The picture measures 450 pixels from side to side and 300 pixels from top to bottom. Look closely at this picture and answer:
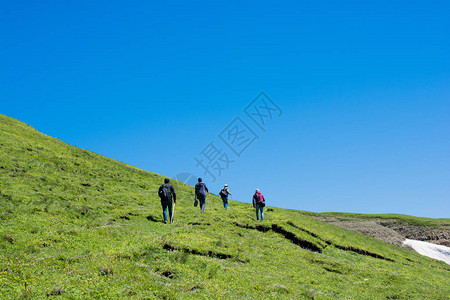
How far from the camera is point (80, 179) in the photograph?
3434cm

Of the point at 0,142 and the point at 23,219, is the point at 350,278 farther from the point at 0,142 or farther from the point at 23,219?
the point at 0,142

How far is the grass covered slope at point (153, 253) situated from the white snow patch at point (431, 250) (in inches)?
628

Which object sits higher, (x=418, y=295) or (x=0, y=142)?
(x=0, y=142)

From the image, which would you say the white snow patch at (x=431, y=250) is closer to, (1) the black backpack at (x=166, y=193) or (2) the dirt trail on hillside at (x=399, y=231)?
(2) the dirt trail on hillside at (x=399, y=231)

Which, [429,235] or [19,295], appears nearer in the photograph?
[19,295]

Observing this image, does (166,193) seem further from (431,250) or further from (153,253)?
(431,250)

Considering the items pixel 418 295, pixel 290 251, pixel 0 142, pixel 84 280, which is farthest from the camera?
pixel 0 142

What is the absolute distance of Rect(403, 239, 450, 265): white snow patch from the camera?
44.2 m

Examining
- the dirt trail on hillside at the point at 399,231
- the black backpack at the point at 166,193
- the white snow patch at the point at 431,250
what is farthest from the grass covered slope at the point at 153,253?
the dirt trail on hillside at the point at 399,231

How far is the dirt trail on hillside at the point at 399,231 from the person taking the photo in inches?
1917

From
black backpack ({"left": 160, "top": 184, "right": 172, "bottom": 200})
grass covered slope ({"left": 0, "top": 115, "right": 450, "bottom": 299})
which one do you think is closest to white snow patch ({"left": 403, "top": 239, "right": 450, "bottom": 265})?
grass covered slope ({"left": 0, "top": 115, "right": 450, "bottom": 299})

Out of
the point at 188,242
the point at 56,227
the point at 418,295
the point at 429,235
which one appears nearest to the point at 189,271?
the point at 188,242

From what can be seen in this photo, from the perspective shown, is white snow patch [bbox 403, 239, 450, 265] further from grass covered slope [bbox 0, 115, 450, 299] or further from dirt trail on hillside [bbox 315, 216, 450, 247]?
grass covered slope [bbox 0, 115, 450, 299]

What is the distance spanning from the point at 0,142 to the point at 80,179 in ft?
36.8
